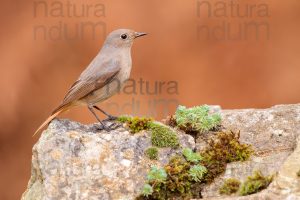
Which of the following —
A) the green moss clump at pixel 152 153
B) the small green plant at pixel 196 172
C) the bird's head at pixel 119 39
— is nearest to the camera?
the small green plant at pixel 196 172

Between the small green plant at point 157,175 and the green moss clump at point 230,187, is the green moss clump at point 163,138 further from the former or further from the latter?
the green moss clump at point 230,187

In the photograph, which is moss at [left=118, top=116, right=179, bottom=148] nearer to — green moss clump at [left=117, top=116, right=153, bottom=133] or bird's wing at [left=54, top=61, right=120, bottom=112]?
green moss clump at [left=117, top=116, right=153, bottom=133]

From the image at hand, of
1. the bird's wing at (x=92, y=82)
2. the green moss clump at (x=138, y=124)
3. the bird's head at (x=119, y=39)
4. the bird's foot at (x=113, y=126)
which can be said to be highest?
the bird's head at (x=119, y=39)

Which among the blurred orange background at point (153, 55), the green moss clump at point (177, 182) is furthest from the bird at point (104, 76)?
the blurred orange background at point (153, 55)

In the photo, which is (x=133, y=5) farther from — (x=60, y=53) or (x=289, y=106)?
(x=289, y=106)

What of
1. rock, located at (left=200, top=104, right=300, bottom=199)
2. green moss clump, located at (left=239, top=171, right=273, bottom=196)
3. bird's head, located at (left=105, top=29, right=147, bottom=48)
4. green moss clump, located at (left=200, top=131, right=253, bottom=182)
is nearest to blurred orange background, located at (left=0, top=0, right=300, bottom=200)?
bird's head, located at (left=105, top=29, right=147, bottom=48)
